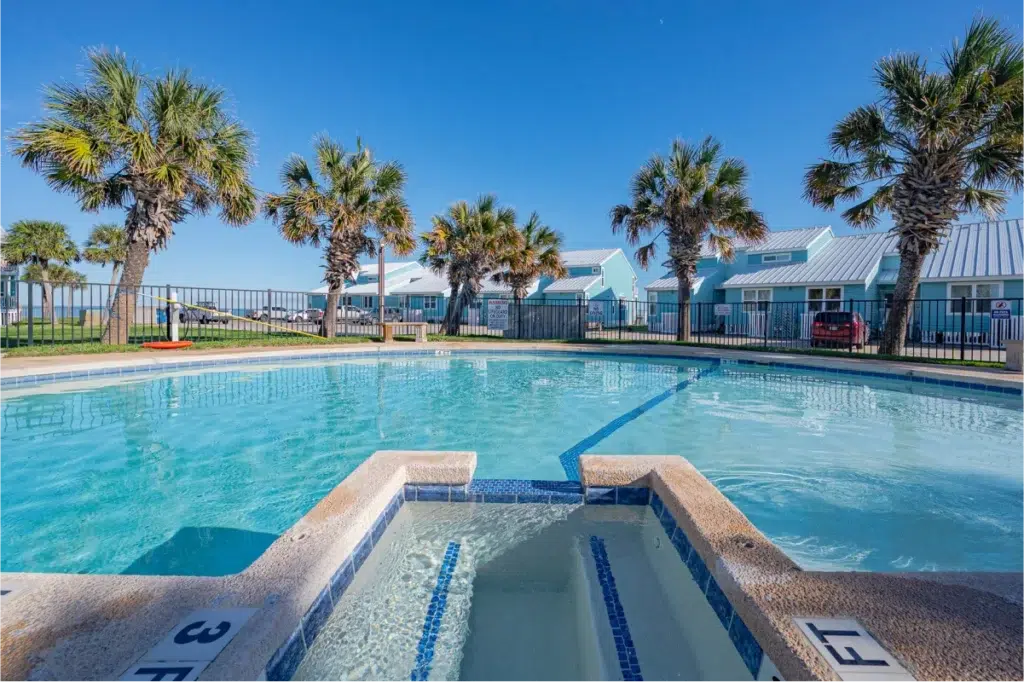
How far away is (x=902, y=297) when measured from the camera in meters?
12.0

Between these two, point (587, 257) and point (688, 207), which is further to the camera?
point (587, 257)

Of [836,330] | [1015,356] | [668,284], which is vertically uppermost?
[668,284]

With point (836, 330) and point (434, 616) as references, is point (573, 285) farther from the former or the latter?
point (434, 616)

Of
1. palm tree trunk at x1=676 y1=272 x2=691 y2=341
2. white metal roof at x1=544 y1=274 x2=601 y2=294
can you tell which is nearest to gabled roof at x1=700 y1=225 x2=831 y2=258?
palm tree trunk at x1=676 y1=272 x2=691 y2=341

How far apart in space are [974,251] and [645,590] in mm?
22953

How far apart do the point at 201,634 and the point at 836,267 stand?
2448cm

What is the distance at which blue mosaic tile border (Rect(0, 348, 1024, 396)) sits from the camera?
8.59 metres

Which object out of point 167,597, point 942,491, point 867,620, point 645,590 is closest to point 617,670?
point 645,590

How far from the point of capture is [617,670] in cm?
201

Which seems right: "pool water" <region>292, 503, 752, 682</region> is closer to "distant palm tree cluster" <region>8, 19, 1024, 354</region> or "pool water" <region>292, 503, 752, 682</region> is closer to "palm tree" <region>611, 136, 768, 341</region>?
"distant palm tree cluster" <region>8, 19, 1024, 354</region>

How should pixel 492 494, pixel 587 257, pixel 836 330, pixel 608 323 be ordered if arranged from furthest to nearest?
1. pixel 587 257
2. pixel 608 323
3. pixel 836 330
4. pixel 492 494

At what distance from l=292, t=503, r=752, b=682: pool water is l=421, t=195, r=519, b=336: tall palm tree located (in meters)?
16.8

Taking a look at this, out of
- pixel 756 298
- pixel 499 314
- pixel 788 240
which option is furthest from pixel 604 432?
pixel 788 240

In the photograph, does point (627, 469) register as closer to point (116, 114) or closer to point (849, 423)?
point (849, 423)
